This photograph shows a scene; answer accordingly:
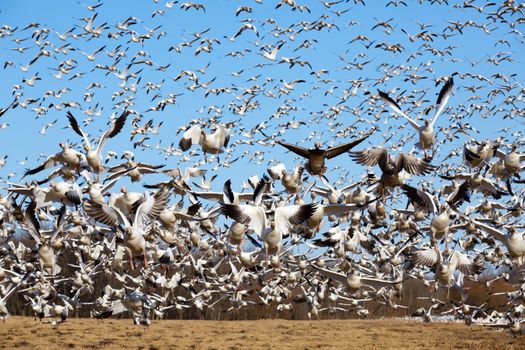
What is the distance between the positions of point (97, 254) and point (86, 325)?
836 centimetres

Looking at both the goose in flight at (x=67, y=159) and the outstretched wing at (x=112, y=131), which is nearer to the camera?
the outstretched wing at (x=112, y=131)

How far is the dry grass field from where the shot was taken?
2200 centimetres

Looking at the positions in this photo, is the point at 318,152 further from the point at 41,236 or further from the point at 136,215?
the point at 41,236

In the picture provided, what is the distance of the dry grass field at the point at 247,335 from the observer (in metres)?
22.0

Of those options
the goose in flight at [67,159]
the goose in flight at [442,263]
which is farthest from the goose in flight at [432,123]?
the goose in flight at [67,159]

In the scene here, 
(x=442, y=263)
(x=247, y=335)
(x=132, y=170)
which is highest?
(x=132, y=170)

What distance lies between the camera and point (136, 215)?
1177 centimetres

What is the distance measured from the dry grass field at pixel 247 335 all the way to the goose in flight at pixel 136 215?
10.4m

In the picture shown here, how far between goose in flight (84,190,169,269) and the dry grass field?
1036 centimetres

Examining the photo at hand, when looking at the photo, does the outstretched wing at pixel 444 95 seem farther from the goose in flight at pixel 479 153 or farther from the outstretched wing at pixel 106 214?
the outstretched wing at pixel 106 214

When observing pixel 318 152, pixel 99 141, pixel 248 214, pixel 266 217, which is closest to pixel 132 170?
pixel 99 141

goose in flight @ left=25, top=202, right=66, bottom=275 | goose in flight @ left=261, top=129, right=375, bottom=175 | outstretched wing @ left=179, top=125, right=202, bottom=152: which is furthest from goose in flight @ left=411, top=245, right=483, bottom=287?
goose in flight @ left=25, top=202, right=66, bottom=275

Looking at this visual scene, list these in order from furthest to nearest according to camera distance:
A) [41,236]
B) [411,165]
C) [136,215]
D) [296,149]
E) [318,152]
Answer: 1. [41,236]
2. [136,215]
3. [411,165]
4. [318,152]
5. [296,149]

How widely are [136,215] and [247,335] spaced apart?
14583 mm
